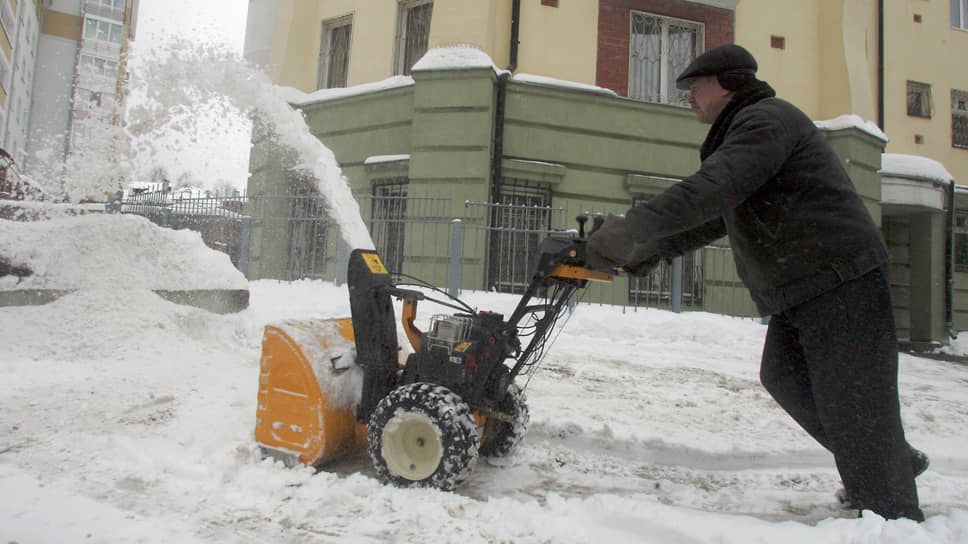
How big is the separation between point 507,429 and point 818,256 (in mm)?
1745

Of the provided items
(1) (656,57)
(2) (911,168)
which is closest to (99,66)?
(1) (656,57)

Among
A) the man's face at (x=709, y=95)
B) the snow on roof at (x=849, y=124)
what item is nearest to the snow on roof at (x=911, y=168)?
the snow on roof at (x=849, y=124)

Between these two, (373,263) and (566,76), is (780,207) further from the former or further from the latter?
(566,76)

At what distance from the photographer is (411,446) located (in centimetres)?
249

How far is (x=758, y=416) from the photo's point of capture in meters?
4.12

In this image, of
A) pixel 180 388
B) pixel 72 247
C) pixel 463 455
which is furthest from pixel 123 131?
pixel 463 455

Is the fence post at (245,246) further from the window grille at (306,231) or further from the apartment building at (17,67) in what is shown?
the apartment building at (17,67)

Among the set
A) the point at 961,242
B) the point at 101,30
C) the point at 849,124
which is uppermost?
the point at 101,30

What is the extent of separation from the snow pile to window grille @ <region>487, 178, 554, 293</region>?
4.47 m

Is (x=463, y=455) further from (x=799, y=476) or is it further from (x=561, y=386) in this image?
(x=561, y=386)

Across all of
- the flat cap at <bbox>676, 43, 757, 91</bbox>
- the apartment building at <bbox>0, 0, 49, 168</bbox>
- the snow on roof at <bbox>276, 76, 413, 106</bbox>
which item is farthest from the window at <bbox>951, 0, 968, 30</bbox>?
the apartment building at <bbox>0, 0, 49, 168</bbox>

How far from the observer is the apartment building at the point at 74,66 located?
1364 inches

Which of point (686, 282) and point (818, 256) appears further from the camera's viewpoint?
point (686, 282)

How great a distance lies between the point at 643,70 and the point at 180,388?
31.9ft
